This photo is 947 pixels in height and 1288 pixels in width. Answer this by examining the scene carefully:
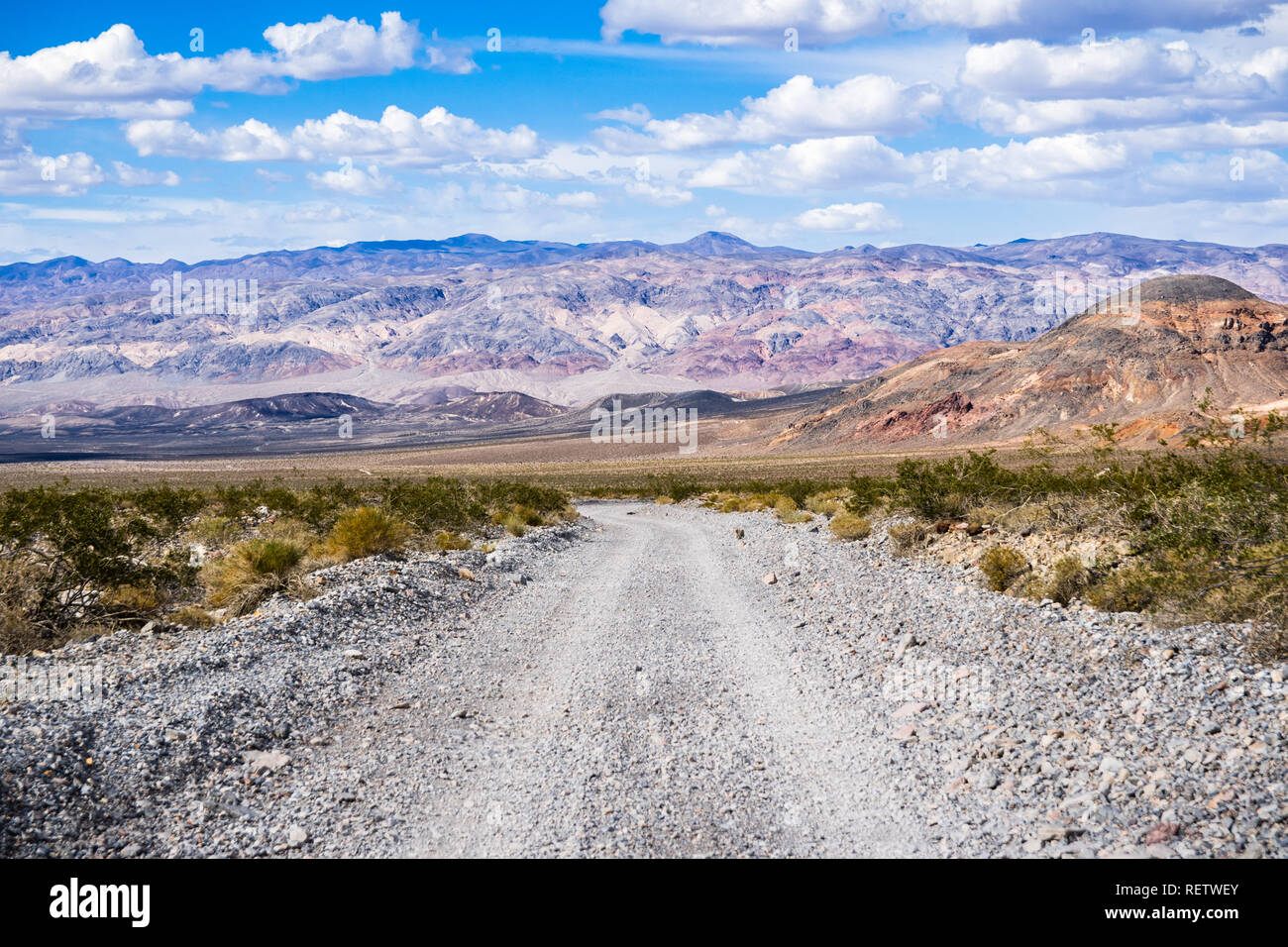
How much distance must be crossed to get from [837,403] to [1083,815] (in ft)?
388

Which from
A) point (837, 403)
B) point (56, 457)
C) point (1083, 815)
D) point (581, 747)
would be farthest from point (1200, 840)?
point (56, 457)

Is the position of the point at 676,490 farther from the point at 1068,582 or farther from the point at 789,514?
the point at 1068,582

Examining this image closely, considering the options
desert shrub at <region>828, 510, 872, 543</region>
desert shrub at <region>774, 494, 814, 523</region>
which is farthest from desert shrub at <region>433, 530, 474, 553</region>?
desert shrub at <region>774, 494, 814, 523</region>

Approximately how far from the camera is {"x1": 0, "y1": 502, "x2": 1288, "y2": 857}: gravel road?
5.14m

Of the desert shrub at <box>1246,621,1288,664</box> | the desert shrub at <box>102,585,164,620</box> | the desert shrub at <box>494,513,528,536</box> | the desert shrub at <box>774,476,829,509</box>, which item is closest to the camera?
the desert shrub at <box>1246,621,1288,664</box>

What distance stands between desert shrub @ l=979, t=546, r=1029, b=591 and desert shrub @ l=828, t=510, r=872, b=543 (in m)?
6.37

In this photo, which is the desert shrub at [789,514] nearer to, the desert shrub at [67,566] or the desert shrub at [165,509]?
the desert shrub at [165,509]

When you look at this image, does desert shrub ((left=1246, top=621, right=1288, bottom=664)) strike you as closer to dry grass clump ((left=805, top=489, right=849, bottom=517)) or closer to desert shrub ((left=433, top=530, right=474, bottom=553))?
desert shrub ((left=433, top=530, right=474, bottom=553))

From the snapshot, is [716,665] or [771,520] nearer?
[716,665]

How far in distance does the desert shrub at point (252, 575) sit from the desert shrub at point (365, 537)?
8.26ft

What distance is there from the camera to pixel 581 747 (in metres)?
6.72

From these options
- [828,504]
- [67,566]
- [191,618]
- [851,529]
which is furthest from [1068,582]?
[828,504]

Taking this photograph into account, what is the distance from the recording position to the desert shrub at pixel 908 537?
48.5 ft

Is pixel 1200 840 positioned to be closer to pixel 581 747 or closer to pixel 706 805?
pixel 706 805
